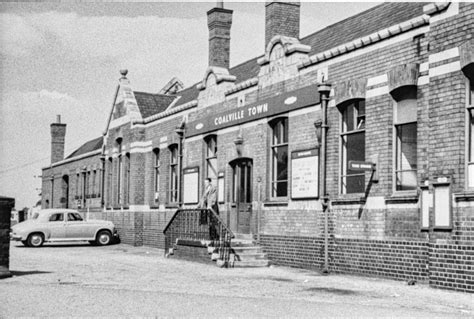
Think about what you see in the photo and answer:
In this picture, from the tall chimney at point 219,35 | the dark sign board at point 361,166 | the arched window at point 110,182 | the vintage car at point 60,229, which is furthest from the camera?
the arched window at point 110,182

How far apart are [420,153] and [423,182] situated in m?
0.60

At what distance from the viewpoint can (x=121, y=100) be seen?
33125mm

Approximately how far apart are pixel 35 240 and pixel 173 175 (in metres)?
6.48

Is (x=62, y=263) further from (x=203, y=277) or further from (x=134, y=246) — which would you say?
(x=134, y=246)

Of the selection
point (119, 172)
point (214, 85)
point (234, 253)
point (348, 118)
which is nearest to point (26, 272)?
point (234, 253)

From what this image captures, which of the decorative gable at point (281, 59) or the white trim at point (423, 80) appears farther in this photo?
the decorative gable at point (281, 59)

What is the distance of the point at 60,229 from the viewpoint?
30.3 m

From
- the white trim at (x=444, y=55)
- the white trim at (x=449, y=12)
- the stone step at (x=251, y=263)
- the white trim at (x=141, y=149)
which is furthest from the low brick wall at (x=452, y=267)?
the white trim at (x=141, y=149)

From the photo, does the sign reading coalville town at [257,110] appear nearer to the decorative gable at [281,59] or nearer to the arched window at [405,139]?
the decorative gable at [281,59]

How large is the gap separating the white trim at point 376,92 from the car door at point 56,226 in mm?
Answer: 17703

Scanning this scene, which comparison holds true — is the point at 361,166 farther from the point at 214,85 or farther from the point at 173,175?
the point at 173,175

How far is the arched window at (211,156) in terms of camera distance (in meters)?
24.2

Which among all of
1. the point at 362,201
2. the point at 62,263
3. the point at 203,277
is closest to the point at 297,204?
the point at 362,201

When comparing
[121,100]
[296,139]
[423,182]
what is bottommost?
[423,182]
